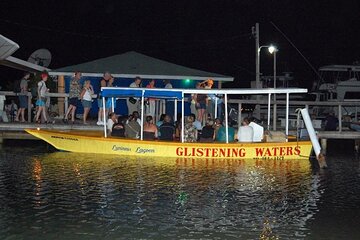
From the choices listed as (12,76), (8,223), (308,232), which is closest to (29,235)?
(8,223)

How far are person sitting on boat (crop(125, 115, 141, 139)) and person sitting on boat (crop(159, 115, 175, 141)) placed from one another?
81 cm

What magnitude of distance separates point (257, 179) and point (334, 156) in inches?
305

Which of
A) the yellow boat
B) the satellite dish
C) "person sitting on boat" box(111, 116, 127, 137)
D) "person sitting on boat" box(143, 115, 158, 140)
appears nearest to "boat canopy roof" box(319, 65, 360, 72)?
the satellite dish

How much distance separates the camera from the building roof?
29188 millimetres

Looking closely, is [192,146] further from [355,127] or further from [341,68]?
[341,68]

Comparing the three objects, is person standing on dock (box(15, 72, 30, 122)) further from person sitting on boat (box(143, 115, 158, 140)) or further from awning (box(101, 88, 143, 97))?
person sitting on boat (box(143, 115, 158, 140))

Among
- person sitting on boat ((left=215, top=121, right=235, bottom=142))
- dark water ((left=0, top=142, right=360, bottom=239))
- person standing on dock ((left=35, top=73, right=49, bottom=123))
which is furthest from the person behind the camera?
person standing on dock ((left=35, top=73, right=49, bottom=123))

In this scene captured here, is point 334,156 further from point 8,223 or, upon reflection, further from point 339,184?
point 8,223

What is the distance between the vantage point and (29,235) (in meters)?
10.0

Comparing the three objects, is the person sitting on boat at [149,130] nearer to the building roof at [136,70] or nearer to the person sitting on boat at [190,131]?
the person sitting on boat at [190,131]

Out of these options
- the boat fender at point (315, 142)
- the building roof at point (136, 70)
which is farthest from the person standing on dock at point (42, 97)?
the boat fender at point (315, 142)

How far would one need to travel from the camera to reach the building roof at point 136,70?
95.8ft

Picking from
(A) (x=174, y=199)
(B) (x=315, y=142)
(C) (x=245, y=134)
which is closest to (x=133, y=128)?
(C) (x=245, y=134)

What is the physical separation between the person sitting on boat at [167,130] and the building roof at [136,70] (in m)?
8.94
